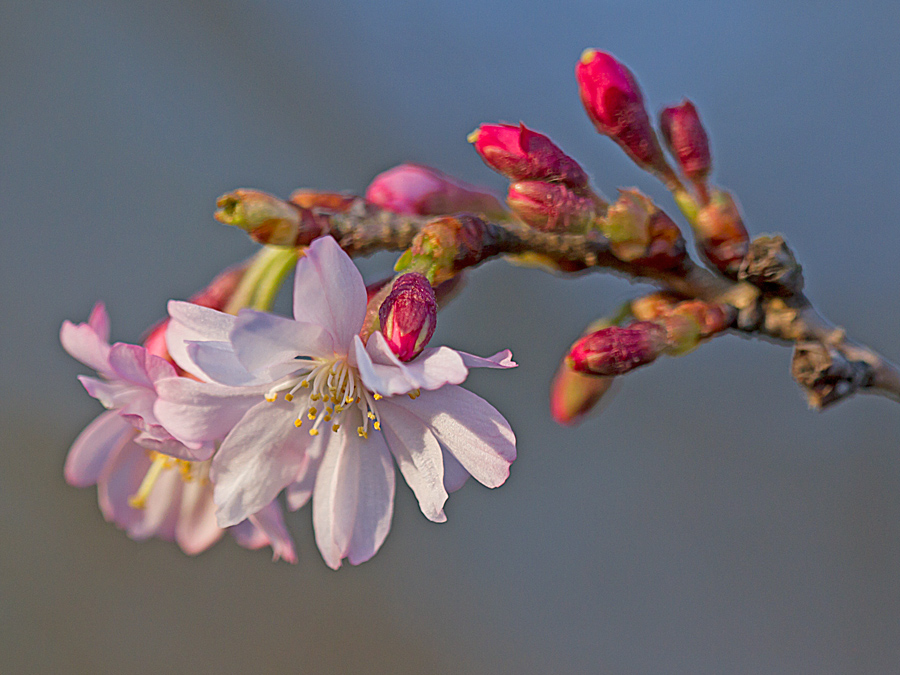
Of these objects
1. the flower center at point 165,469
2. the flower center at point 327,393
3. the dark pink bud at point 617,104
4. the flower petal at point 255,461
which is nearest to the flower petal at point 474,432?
the flower center at point 327,393

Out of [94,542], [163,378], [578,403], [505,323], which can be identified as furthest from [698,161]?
[94,542]

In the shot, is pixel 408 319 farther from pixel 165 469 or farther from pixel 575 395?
pixel 165 469

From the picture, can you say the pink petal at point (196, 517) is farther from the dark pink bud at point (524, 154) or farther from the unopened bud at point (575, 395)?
the dark pink bud at point (524, 154)

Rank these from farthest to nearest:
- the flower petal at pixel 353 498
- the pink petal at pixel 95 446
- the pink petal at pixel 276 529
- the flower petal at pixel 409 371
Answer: the pink petal at pixel 95 446 < the pink petal at pixel 276 529 < the flower petal at pixel 353 498 < the flower petal at pixel 409 371

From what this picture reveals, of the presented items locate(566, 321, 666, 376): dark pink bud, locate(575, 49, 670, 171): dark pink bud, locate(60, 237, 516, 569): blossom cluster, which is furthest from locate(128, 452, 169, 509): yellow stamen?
locate(575, 49, 670, 171): dark pink bud

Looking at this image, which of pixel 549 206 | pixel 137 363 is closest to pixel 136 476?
pixel 137 363
